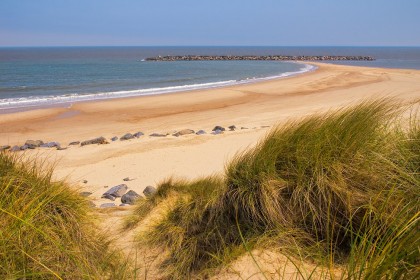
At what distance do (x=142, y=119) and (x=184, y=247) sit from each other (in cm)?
1349

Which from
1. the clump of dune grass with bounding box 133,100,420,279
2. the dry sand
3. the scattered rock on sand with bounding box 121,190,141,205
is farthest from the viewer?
the dry sand

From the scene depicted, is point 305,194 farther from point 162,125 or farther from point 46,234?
point 162,125

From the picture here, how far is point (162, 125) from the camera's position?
1559cm

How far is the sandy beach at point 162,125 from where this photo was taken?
28.2ft

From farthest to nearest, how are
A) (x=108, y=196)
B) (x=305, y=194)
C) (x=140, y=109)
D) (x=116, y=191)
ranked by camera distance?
(x=140, y=109) < (x=116, y=191) < (x=108, y=196) < (x=305, y=194)

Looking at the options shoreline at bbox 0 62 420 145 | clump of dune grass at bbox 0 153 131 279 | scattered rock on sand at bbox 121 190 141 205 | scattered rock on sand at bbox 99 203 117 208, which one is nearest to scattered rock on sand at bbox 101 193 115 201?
scattered rock on sand at bbox 121 190 141 205

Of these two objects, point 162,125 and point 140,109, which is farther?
point 140,109

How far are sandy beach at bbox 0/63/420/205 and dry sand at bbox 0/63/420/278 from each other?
0.08 ft

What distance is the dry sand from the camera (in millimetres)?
8586

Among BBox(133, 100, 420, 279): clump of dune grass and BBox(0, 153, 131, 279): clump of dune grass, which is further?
BBox(133, 100, 420, 279): clump of dune grass

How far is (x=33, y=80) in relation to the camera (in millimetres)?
33469

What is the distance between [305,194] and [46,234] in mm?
2203

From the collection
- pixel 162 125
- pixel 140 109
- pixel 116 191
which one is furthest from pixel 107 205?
pixel 140 109

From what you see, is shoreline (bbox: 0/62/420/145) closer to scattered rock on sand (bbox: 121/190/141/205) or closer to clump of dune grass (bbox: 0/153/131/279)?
scattered rock on sand (bbox: 121/190/141/205)
